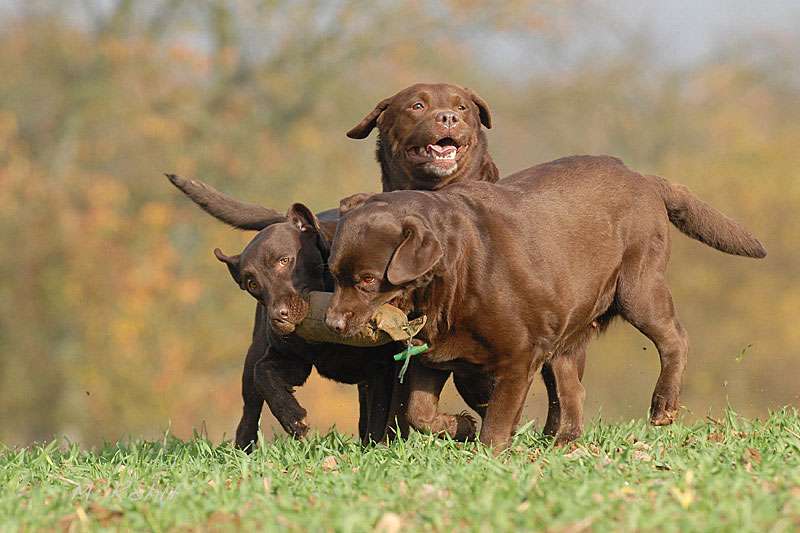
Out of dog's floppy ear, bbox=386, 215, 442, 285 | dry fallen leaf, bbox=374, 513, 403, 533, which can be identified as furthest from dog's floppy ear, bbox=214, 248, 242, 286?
dry fallen leaf, bbox=374, 513, 403, 533

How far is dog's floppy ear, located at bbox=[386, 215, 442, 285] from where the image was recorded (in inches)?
250

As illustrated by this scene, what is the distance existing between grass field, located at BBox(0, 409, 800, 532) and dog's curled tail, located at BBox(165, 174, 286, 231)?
1.78 metres

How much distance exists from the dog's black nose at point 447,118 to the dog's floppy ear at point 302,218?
134 cm

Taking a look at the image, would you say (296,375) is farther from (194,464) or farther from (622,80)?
(622,80)

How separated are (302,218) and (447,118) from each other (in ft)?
4.70

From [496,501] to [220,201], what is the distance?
4.48 m

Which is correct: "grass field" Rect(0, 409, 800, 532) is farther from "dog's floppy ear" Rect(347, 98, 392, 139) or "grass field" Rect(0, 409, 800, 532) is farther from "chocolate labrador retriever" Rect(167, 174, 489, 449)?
"dog's floppy ear" Rect(347, 98, 392, 139)

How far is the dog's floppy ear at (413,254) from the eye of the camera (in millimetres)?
6355

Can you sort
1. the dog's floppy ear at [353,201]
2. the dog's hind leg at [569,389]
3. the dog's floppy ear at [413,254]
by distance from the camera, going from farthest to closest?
the dog's hind leg at [569,389] → the dog's floppy ear at [353,201] → the dog's floppy ear at [413,254]

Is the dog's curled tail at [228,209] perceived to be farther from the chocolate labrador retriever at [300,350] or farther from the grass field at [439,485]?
the grass field at [439,485]

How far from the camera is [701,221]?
8.34 m

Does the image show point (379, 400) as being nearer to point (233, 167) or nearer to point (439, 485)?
point (439, 485)

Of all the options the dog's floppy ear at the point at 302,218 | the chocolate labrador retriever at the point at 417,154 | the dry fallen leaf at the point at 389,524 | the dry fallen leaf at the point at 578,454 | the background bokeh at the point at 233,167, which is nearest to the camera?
the dry fallen leaf at the point at 389,524

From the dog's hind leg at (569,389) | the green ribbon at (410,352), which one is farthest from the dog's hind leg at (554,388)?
the green ribbon at (410,352)
